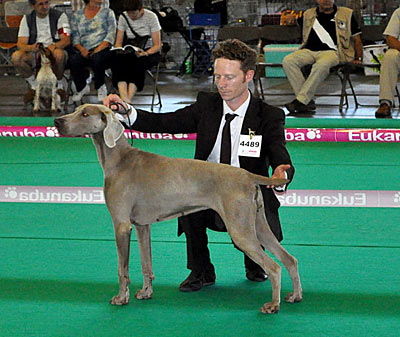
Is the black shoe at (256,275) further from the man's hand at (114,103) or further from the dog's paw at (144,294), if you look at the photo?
the man's hand at (114,103)

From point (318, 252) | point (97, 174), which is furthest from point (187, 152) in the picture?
point (318, 252)

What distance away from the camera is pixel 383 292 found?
3.34m

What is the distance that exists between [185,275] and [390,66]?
5.68 meters

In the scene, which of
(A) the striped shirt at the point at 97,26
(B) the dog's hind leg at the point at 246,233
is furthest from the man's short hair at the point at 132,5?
(B) the dog's hind leg at the point at 246,233

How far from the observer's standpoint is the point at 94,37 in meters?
9.34

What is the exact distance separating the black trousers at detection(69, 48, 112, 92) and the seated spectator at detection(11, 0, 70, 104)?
14cm

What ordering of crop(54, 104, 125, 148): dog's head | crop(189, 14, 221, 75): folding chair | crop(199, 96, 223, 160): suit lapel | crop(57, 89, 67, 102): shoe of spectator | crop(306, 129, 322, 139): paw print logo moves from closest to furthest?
crop(54, 104, 125, 148): dog's head, crop(199, 96, 223, 160): suit lapel, crop(306, 129, 322, 139): paw print logo, crop(57, 89, 67, 102): shoe of spectator, crop(189, 14, 221, 75): folding chair

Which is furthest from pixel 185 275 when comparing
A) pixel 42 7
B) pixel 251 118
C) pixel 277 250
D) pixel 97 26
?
pixel 42 7

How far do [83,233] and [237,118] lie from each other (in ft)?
4.41

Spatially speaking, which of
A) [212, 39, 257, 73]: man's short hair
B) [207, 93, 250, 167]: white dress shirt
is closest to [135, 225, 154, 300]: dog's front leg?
[207, 93, 250, 167]: white dress shirt

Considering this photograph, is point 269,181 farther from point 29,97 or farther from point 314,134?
point 29,97

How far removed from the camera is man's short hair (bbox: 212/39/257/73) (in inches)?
128

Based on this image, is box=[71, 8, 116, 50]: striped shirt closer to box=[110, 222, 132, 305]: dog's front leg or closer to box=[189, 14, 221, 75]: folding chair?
box=[189, 14, 221, 75]: folding chair

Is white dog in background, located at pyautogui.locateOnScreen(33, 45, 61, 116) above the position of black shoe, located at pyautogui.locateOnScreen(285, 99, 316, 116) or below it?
above
